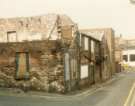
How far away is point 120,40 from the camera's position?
8850 centimetres

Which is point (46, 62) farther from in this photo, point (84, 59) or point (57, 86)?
point (84, 59)

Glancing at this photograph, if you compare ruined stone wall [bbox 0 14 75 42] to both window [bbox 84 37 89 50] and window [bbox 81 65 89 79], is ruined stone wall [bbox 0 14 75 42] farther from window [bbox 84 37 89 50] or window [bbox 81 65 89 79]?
window [bbox 81 65 89 79]

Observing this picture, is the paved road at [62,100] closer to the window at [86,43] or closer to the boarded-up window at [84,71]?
the boarded-up window at [84,71]

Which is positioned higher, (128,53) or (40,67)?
(40,67)

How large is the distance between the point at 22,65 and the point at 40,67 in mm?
1654

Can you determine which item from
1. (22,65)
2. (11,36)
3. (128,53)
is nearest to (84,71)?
(22,65)

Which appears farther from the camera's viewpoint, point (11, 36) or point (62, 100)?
point (11, 36)

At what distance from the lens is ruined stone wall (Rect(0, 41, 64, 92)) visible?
26.6 metres

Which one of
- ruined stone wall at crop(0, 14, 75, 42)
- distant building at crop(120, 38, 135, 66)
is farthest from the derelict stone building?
distant building at crop(120, 38, 135, 66)

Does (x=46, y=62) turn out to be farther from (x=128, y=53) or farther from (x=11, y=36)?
(x=128, y=53)

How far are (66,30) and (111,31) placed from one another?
107 ft

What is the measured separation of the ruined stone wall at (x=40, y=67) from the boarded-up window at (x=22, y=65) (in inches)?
11.4

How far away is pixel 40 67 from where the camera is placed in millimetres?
26969

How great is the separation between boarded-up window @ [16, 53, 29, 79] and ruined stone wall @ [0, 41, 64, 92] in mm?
291
